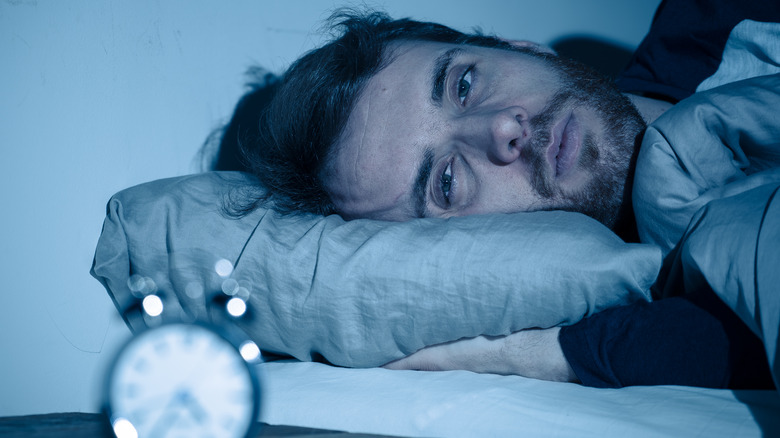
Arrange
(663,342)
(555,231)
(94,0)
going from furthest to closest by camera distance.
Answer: (94,0) < (555,231) < (663,342)

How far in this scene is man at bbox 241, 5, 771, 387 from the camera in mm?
977

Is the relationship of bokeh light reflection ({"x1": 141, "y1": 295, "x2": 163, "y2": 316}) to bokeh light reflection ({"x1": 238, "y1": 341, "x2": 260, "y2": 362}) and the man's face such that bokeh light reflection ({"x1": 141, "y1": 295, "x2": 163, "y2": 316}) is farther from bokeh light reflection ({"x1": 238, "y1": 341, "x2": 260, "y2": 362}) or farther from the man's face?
the man's face

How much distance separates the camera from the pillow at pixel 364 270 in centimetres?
69

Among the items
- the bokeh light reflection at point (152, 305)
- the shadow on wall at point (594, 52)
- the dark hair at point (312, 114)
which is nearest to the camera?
the bokeh light reflection at point (152, 305)

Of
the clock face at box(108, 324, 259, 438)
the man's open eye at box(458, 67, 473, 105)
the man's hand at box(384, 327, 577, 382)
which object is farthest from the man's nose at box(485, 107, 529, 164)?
the clock face at box(108, 324, 259, 438)

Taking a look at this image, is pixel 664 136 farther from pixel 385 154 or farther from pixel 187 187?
pixel 187 187

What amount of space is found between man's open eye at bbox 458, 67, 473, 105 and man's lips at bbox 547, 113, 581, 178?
0.67 feet

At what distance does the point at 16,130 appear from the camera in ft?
2.56

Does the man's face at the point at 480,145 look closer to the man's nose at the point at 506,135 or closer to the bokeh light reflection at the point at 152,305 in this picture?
the man's nose at the point at 506,135

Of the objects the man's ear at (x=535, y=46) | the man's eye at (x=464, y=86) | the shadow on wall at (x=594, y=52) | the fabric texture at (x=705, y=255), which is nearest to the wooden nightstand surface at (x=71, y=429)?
the fabric texture at (x=705, y=255)

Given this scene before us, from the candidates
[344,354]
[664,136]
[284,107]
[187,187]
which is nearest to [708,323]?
[664,136]

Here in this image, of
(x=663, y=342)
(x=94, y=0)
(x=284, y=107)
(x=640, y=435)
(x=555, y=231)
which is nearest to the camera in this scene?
(x=640, y=435)

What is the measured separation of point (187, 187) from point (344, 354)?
17.1 inches

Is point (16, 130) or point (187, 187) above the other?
point (16, 130)
